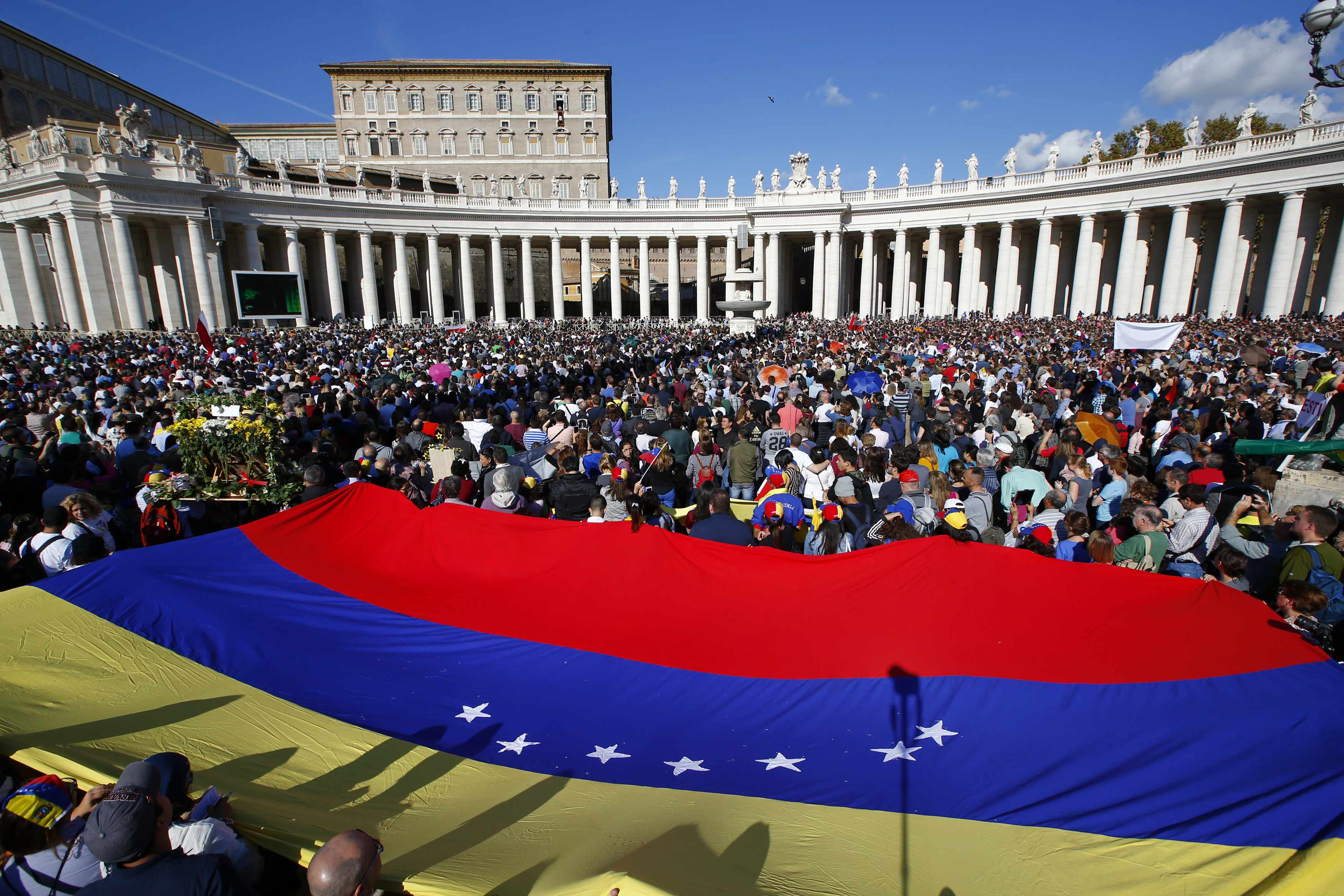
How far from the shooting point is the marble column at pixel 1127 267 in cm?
4088

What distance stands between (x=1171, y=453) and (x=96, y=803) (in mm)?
11163

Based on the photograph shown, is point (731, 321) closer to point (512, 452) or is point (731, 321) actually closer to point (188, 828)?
point (512, 452)

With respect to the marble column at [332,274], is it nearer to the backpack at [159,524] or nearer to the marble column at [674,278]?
the marble column at [674,278]

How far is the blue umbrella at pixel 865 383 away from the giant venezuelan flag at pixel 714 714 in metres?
9.91

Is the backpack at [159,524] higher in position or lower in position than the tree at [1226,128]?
lower

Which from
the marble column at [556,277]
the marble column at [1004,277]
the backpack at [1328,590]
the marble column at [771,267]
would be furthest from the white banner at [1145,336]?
the marble column at [556,277]

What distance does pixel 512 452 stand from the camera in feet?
35.6

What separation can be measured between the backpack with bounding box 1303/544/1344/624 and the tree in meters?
59.6

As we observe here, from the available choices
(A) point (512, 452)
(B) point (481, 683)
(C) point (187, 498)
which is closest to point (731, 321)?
(A) point (512, 452)

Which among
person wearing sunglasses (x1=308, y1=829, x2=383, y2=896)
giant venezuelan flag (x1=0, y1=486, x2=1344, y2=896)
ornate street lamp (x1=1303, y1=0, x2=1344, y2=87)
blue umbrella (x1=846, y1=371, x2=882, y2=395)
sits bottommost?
giant venezuelan flag (x1=0, y1=486, x2=1344, y2=896)

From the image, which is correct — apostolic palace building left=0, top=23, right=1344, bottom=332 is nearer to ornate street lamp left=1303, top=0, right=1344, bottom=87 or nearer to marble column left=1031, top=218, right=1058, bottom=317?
marble column left=1031, top=218, right=1058, bottom=317

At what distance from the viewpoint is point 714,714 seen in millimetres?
4285

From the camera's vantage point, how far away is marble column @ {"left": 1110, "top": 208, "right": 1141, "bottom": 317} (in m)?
40.9

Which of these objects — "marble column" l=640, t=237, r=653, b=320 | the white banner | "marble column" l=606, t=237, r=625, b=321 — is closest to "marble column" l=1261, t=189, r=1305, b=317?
the white banner
